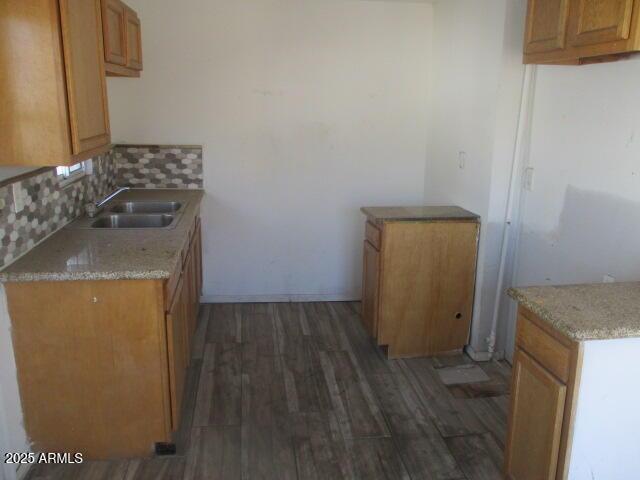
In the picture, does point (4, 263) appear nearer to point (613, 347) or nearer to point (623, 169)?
point (613, 347)

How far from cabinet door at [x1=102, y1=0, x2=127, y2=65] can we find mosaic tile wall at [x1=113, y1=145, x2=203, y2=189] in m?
1.07

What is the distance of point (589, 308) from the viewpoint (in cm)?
191

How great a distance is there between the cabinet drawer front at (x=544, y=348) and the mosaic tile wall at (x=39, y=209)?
2.05 meters

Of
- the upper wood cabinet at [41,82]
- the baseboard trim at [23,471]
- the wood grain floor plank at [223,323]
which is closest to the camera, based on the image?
the upper wood cabinet at [41,82]

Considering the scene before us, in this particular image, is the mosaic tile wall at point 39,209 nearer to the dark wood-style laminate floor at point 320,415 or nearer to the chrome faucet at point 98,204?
the chrome faucet at point 98,204

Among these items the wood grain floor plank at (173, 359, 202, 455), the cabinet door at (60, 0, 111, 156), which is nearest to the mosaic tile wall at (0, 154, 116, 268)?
the cabinet door at (60, 0, 111, 156)

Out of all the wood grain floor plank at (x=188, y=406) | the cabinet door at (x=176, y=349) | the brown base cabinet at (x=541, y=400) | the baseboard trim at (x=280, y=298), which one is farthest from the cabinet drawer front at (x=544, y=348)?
the baseboard trim at (x=280, y=298)

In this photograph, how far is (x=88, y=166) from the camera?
345 cm

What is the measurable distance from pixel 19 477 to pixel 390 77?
342 cm

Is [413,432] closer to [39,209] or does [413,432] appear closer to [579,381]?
[579,381]

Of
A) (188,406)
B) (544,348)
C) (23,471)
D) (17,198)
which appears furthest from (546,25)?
(23,471)

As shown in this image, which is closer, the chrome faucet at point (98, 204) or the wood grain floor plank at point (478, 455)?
the wood grain floor plank at point (478, 455)

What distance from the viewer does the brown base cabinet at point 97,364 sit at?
2.30 metres

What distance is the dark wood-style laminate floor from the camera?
2.46 meters
